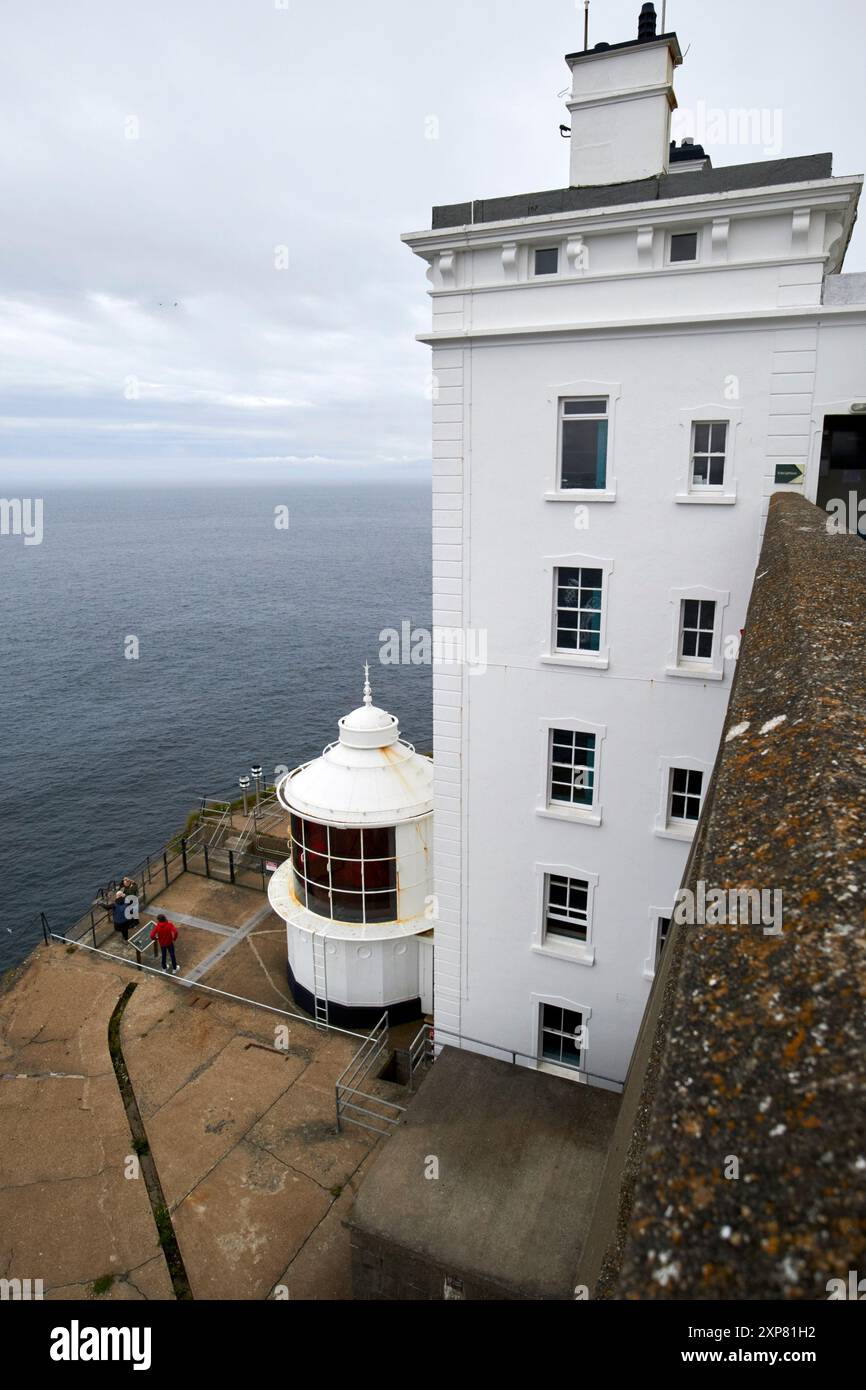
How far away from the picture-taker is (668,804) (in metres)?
16.3

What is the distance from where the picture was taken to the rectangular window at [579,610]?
16.1m

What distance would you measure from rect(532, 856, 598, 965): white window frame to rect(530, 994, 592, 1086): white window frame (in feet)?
3.55

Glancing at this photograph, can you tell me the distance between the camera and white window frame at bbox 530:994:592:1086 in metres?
18.1

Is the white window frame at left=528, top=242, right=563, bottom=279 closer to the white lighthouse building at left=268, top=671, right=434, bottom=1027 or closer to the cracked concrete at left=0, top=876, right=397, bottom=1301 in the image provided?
the white lighthouse building at left=268, top=671, right=434, bottom=1027

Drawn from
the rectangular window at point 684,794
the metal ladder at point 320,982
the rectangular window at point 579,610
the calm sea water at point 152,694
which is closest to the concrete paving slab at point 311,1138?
the metal ladder at point 320,982

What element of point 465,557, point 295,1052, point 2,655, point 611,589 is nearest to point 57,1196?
point 295,1052

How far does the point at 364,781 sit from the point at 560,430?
438 inches

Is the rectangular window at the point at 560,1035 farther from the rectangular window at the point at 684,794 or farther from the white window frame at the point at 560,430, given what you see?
the white window frame at the point at 560,430

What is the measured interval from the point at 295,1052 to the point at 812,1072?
1969cm

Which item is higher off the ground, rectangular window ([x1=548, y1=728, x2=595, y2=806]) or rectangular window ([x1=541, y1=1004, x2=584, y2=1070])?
rectangular window ([x1=548, y1=728, x2=595, y2=806])

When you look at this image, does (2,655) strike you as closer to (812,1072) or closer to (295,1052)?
(295,1052)

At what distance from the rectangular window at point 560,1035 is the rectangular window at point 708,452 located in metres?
11.8

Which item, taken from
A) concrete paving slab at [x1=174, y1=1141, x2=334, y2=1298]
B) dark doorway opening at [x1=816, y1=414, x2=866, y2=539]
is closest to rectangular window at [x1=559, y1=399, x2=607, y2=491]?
dark doorway opening at [x1=816, y1=414, x2=866, y2=539]

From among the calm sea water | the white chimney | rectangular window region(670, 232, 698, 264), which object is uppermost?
the white chimney
